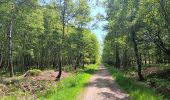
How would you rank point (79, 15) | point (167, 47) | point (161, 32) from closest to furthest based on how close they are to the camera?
point (161, 32)
point (167, 47)
point (79, 15)

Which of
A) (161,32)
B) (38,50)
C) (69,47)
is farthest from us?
(38,50)

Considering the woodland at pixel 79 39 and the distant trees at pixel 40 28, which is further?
the distant trees at pixel 40 28

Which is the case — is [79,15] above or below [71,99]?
above

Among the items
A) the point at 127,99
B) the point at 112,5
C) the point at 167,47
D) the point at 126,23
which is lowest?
the point at 127,99

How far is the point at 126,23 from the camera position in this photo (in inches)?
1188

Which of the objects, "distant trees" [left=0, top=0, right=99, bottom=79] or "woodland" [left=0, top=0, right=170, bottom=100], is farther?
"distant trees" [left=0, top=0, right=99, bottom=79]

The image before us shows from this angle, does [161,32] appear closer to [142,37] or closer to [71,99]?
[142,37]

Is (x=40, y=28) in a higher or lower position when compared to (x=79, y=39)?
higher

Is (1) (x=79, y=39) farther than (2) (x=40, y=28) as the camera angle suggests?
Yes

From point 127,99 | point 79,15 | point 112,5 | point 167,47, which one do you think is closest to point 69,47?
point 112,5

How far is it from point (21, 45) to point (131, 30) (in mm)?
30637

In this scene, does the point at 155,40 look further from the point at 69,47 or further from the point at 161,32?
the point at 69,47

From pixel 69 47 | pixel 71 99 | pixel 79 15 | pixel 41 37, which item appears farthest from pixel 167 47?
pixel 41 37

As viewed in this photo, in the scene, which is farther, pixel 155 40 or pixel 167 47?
pixel 167 47
